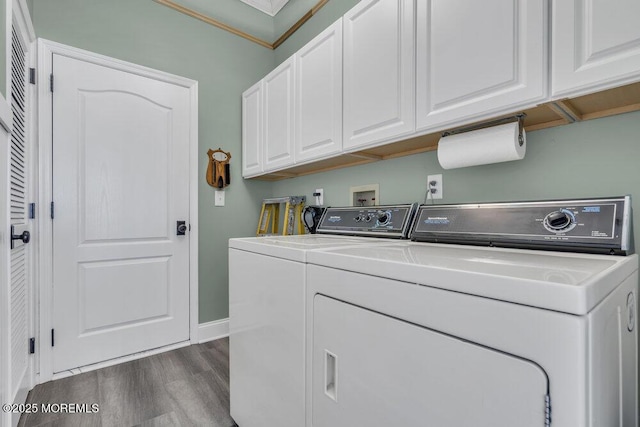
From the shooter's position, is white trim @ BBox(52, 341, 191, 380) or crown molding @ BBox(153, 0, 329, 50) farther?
crown molding @ BBox(153, 0, 329, 50)

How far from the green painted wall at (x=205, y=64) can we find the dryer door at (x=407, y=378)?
75.0 inches

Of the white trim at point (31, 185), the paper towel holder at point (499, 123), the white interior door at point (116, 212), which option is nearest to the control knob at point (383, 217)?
the paper towel holder at point (499, 123)

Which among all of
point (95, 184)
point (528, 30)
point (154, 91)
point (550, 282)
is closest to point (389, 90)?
point (528, 30)

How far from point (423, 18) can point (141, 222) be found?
2244 millimetres

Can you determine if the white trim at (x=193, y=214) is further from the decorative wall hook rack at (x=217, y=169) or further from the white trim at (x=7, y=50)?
the white trim at (x=7, y=50)

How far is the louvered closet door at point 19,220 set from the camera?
151cm

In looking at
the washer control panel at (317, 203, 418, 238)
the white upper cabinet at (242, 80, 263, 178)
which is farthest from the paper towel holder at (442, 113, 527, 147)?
the white upper cabinet at (242, 80, 263, 178)

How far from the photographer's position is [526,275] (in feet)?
1.97

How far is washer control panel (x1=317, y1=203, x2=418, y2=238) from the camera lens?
1.52 m

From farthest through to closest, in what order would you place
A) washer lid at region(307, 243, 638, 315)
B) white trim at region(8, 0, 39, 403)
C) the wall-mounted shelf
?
1. white trim at region(8, 0, 39, 403)
2. the wall-mounted shelf
3. washer lid at region(307, 243, 638, 315)

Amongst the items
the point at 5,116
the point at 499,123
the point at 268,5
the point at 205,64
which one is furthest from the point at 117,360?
the point at 268,5

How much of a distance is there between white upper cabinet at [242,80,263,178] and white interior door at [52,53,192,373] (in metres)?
0.47

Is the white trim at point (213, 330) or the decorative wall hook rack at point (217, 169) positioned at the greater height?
the decorative wall hook rack at point (217, 169)

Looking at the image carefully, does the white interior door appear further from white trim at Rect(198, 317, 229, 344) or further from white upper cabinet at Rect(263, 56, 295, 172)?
white upper cabinet at Rect(263, 56, 295, 172)
